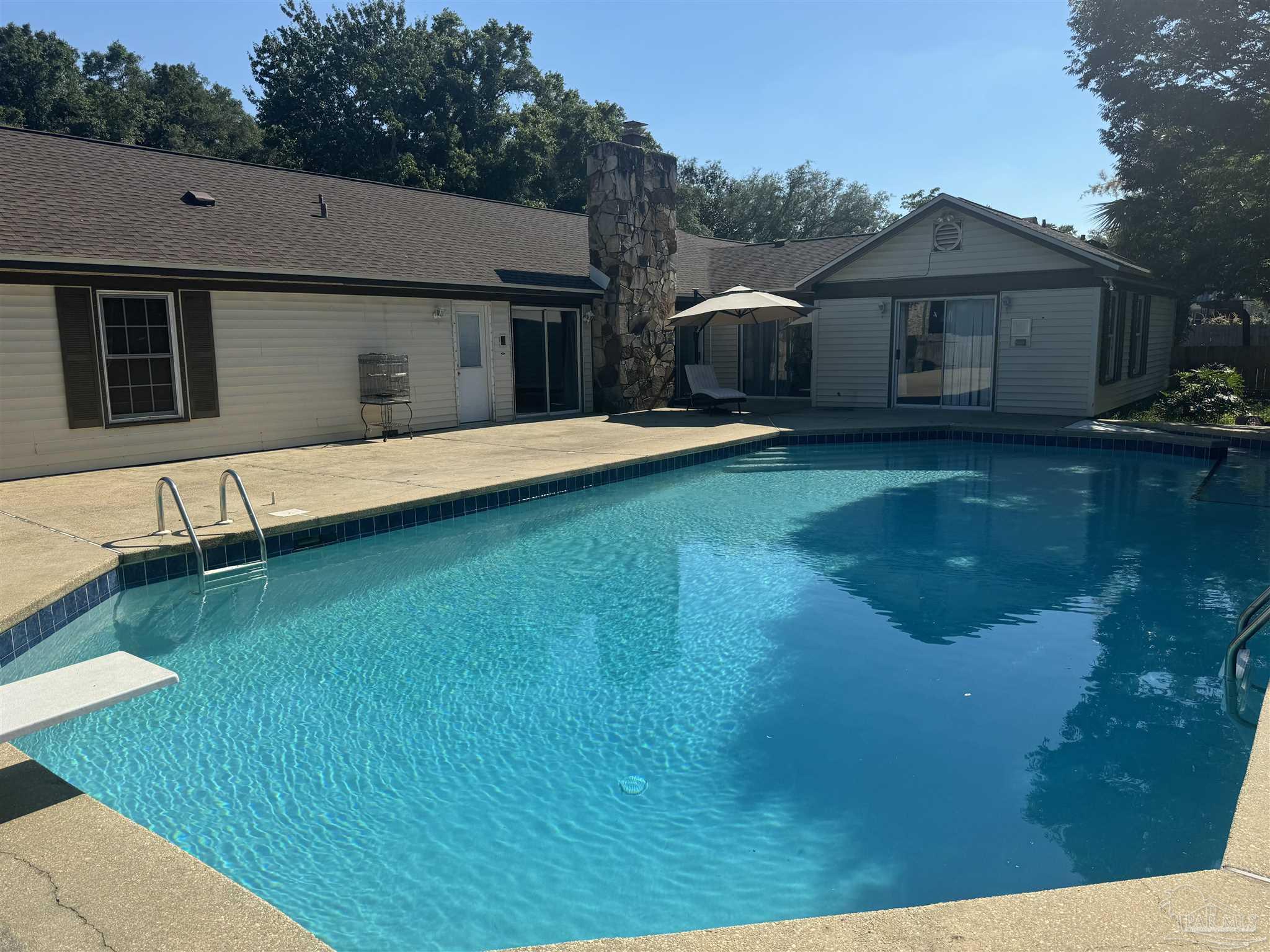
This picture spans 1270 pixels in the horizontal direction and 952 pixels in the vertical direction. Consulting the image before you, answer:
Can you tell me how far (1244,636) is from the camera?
4.24 metres

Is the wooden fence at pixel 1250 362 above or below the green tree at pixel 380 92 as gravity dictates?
below

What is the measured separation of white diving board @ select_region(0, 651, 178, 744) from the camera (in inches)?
115

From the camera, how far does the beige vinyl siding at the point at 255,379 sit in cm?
926

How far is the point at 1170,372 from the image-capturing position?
819 inches

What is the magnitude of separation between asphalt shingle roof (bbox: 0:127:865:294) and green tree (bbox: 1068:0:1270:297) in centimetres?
791

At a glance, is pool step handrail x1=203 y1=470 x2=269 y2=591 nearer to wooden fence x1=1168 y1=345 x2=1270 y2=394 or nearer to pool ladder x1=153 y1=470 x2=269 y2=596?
pool ladder x1=153 y1=470 x2=269 y2=596

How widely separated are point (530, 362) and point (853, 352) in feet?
21.1

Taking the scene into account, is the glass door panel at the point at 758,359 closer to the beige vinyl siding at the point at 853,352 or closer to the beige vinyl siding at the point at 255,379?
the beige vinyl siding at the point at 853,352

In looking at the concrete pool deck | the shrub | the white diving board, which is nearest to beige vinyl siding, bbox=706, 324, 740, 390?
the concrete pool deck

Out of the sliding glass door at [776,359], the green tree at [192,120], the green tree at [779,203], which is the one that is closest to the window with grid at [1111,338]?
the sliding glass door at [776,359]

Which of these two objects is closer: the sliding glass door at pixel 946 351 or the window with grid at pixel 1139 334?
the sliding glass door at pixel 946 351

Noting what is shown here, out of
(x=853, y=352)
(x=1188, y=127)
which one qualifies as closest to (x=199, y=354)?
(x=853, y=352)

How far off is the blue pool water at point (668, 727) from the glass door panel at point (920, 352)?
8316mm

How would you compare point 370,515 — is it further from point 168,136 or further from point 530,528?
point 168,136
